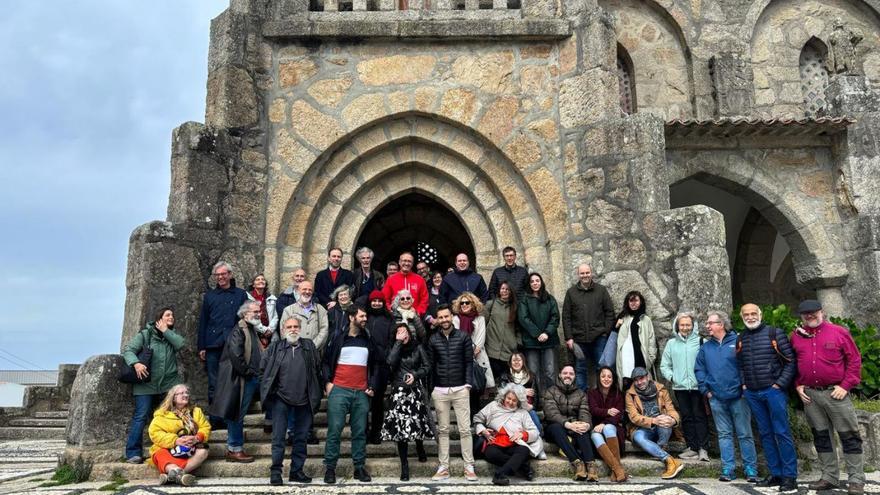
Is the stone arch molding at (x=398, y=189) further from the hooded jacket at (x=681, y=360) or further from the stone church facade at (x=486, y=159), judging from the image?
the hooded jacket at (x=681, y=360)

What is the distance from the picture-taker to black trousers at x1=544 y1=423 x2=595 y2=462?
508 centimetres

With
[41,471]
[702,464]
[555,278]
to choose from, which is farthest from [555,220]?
[41,471]

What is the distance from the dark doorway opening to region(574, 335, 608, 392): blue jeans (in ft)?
16.4

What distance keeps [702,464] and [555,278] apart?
242 cm

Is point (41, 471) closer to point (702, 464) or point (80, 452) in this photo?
point (80, 452)

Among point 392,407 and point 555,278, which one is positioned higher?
point 555,278

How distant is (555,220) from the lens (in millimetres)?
6922

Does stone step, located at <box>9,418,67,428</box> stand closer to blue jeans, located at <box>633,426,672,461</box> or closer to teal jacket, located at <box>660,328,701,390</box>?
blue jeans, located at <box>633,426,672,461</box>

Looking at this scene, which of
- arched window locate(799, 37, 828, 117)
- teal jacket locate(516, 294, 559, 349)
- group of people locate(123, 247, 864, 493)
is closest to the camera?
group of people locate(123, 247, 864, 493)

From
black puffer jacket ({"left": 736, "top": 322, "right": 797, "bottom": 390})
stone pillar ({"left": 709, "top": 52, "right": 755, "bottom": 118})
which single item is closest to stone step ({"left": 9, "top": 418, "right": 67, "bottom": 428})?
black puffer jacket ({"left": 736, "top": 322, "right": 797, "bottom": 390})

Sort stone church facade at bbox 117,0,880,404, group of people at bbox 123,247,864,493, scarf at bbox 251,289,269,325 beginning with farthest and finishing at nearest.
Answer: stone church facade at bbox 117,0,880,404 < scarf at bbox 251,289,269,325 < group of people at bbox 123,247,864,493

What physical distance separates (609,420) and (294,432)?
265 centimetres

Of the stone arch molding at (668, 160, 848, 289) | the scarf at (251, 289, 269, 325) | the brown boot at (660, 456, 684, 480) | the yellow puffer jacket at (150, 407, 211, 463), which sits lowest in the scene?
the brown boot at (660, 456, 684, 480)

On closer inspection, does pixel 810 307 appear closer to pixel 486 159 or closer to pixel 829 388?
pixel 829 388
